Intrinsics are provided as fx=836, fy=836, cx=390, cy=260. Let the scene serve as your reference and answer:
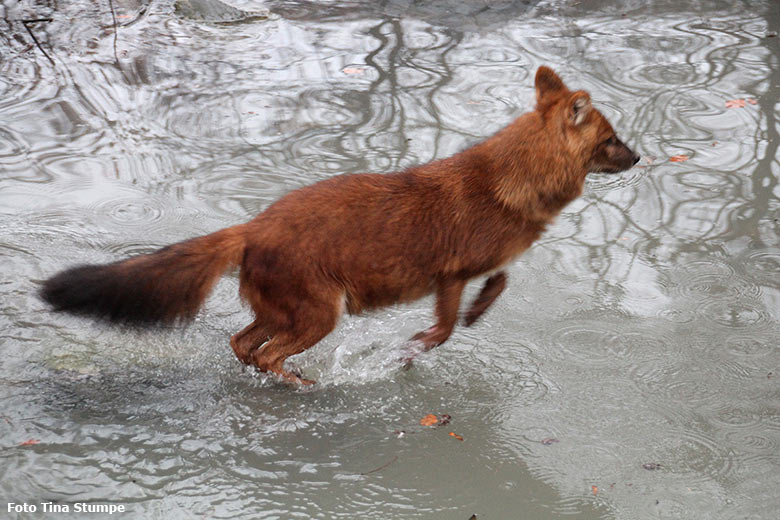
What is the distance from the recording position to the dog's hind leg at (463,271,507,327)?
435cm

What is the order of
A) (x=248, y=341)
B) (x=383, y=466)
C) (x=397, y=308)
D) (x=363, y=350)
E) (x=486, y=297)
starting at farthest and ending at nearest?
(x=397, y=308)
(x=363, y=350)
(x=486, y=297)
(x=248, y=341)
(x=383, y=466)

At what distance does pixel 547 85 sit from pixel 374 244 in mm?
1166

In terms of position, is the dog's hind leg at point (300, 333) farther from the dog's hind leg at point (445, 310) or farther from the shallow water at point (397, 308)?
the dog's hind leg at point (445, 310)

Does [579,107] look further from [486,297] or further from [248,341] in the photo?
[248,341]

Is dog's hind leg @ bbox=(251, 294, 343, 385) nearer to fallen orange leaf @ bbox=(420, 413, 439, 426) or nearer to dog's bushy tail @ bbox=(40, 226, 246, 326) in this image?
dog's bushy tail @ bbox=(40, 226, 246, 326)

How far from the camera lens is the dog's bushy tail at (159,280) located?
3.75 m

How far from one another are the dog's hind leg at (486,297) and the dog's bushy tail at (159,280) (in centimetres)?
126

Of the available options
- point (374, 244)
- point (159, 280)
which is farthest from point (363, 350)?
point (159, 280)

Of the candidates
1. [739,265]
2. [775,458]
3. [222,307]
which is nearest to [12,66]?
[222,307]

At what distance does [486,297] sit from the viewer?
435cm

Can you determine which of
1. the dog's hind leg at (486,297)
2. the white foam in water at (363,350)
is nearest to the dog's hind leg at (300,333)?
the white foam in water at (363,350)

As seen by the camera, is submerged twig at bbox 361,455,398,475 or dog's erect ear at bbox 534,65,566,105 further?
dog's erect ear at bbox 534,65,566,105

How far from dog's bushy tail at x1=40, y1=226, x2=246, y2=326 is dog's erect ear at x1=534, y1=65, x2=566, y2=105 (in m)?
1.60

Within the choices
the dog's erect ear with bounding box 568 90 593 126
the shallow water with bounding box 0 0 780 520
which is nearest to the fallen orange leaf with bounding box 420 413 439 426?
the shallow water with bounding box 0 0 780 520
